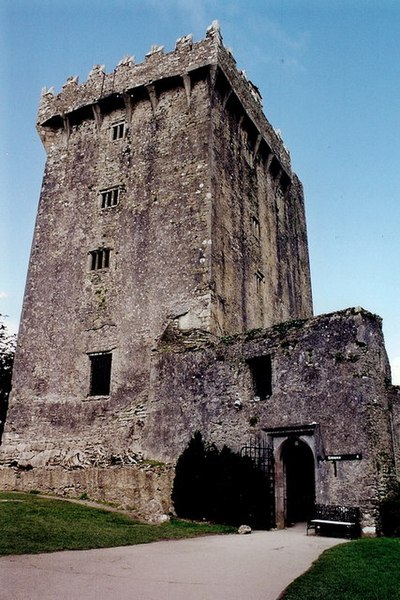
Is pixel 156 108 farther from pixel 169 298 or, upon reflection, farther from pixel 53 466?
pixel 53 466

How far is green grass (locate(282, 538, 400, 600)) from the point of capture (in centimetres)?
682

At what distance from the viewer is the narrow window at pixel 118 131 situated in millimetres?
25316

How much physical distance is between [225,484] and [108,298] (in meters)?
10.1

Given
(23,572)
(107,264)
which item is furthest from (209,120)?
(23,572)

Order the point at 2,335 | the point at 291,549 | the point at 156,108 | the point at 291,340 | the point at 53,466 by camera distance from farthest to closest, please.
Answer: the point at 2,335 < the point at 156,108 < the point at 53,466 < the point at 291,340 < the point at 291,549

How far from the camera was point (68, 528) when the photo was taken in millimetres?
11445

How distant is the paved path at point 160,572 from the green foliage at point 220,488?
12.0 ft

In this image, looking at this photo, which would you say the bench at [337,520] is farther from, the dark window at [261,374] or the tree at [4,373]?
the tree at [4,373]

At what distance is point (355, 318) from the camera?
15.3 metres

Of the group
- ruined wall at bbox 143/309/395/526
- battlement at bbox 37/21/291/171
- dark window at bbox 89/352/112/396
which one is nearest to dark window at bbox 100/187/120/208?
battlement at bbox 37/21/291/171

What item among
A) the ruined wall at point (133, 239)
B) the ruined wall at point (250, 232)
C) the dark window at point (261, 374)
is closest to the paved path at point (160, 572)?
the dark window at point (261, 374)

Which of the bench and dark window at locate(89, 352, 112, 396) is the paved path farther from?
dark window at locate(89, 352, 112, 396)

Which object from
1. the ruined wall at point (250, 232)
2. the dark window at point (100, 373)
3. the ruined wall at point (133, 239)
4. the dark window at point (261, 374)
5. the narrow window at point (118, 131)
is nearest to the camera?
the dark window at point (261, 374)

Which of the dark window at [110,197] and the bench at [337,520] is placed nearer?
the bench at [337,520]
